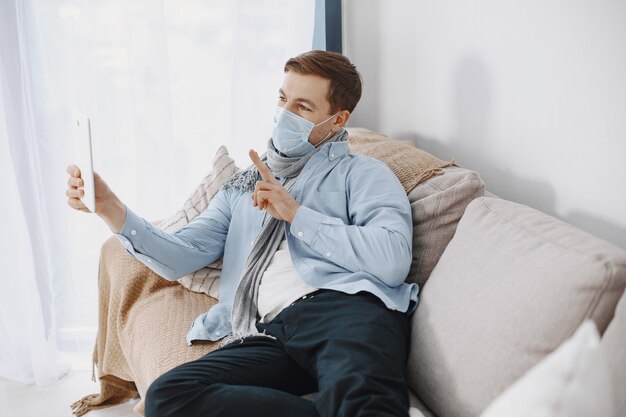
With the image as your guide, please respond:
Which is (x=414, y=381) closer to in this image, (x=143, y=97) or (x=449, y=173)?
(x=449, y=173)

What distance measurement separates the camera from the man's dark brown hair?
166 cm

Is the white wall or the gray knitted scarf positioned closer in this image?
the white wall

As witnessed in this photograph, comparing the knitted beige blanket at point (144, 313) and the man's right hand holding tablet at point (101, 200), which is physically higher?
the man's right hand holding tablet at point (101, 200)

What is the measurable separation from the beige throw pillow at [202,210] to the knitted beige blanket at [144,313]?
0.13 feet

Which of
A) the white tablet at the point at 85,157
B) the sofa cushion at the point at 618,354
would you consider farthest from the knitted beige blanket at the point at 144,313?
the sofa cushion at the point at 618,354

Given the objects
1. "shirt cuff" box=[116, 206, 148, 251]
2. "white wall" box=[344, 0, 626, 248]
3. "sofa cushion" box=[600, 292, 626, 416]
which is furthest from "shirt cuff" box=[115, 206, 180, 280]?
"sofa cushion" box=[600, 292, 626, 416]

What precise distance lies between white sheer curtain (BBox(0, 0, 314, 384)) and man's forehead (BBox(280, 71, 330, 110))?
78 centimetres

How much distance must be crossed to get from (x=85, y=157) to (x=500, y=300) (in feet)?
3.25

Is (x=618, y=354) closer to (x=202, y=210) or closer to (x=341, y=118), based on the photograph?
(x=341, y=118)

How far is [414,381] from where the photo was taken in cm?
134

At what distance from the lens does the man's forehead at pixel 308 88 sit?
5.41 ft

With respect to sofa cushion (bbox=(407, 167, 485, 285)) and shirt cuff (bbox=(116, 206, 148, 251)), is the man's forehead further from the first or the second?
shirt cuff (bbox=(116, 206, 148, 251))

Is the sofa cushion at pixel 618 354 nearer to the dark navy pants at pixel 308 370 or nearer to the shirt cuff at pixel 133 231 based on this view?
the dark navy pants at pixel 308 370

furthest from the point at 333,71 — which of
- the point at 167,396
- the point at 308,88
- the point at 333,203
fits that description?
the point at 167,396
